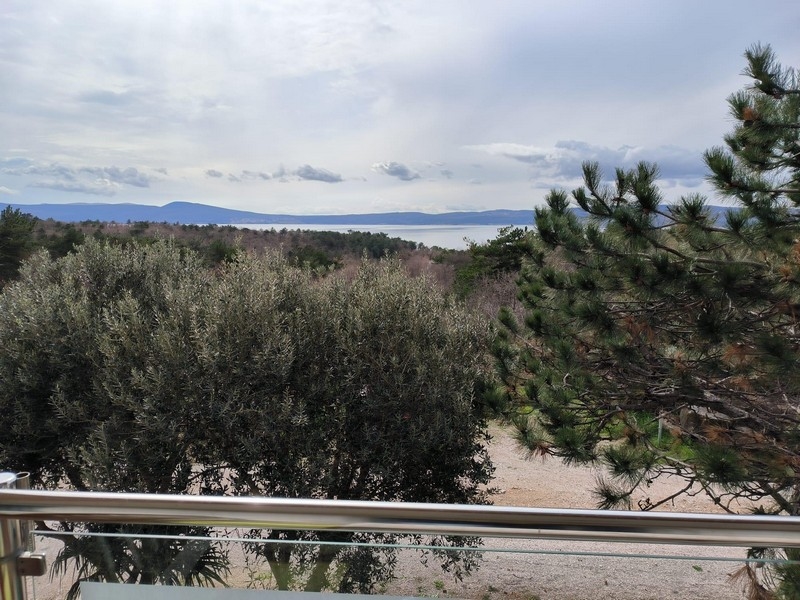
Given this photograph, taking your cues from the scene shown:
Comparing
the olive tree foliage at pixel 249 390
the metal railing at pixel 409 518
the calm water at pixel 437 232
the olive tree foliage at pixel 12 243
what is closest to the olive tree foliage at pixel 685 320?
the olive tree foliage at pixel 249 390

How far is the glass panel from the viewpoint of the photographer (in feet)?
4.42

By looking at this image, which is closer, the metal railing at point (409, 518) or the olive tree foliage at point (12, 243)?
the metal railing at point (409, 518)

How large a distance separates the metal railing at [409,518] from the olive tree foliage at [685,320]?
302 cm

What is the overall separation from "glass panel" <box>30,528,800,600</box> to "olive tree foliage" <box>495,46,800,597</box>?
268cm

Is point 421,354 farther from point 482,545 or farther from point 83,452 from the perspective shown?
point 482,545

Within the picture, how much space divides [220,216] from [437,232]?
762cm

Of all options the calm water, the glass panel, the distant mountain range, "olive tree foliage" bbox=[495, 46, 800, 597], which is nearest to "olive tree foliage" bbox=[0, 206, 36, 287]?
the distant mountain range

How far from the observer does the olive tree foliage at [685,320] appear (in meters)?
3.79

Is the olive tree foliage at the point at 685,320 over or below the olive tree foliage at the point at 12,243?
below

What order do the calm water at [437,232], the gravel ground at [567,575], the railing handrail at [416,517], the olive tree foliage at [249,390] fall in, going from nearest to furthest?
1. the railing handrail at [416,517]
2. the gravel ground at [567,575]
3. the olive tree foliage at [249,390]
4. the calm water at [437,232]

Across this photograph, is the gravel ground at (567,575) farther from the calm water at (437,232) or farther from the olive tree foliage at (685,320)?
the calm water at (437,232)

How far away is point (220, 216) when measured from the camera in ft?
58.0

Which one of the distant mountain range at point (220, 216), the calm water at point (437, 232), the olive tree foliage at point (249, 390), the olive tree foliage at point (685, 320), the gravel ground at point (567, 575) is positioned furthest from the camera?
the calm water at point (437, 232)

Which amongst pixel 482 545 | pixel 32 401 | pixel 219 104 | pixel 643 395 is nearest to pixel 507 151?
pixel 219 104
